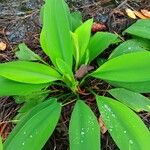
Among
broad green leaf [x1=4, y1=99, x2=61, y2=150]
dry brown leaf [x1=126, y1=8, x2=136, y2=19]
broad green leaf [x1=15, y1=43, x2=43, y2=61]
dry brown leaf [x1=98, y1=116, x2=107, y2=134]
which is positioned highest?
broad green leaf [x1=15, y1=43, x2=43, y2=61]

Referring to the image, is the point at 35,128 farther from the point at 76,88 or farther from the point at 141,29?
the point at 141,29

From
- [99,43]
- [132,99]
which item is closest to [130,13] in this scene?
[99,43]

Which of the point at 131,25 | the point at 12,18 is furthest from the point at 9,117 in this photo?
the point at 131,25

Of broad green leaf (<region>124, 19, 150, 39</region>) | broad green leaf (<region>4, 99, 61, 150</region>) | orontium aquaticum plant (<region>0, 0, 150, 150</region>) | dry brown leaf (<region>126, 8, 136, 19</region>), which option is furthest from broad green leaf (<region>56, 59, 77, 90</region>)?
dry brown leaf (<region>126, 8, 136, 19</region>)

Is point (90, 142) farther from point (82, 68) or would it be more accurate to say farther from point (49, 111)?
point (82, 68)

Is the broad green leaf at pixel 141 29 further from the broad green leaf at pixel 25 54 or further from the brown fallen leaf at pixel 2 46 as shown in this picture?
the brown fallen leaf at pixel 2 46

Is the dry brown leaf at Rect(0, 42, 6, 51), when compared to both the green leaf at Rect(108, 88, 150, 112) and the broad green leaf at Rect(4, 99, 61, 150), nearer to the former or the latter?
the broad green leaf at Rect(4, 99, 61, 150)
